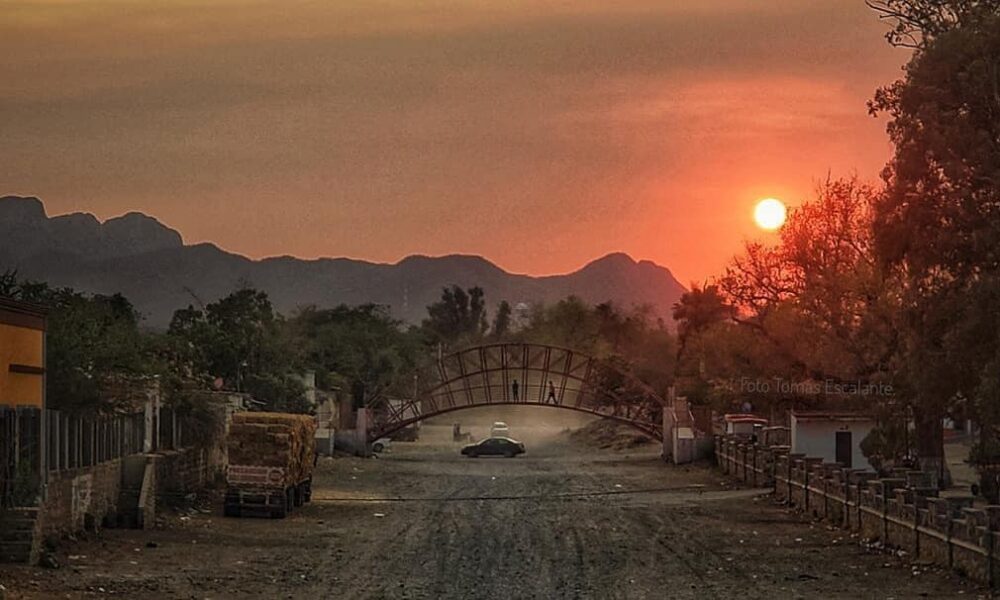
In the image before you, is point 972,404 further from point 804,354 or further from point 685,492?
point 804,354

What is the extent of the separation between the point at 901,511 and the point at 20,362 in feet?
52.5

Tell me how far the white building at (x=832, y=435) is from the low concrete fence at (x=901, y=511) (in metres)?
10.0

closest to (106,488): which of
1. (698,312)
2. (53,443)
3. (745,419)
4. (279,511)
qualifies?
(53,443)

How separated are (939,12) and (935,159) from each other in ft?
13.0

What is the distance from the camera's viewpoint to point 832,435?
194ft

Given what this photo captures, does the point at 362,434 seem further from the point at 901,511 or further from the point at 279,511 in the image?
the point at 901,511

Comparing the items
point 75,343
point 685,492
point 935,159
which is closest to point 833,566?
point 935,159

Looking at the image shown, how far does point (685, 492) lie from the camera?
180ft

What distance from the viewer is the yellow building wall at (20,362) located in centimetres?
2897

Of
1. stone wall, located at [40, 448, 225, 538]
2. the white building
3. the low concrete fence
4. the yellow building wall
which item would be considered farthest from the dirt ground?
the white building

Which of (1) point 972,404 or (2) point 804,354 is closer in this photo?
(1) point 972,404

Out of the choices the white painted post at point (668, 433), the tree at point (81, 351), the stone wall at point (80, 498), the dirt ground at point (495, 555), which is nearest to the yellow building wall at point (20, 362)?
the tree at point (81, 351)

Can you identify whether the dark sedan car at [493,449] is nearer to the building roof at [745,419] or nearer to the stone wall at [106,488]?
the building roof at [745,419]

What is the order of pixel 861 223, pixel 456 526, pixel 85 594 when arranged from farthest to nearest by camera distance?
pixel 861 223 → pixel 456 526 → pixel 85 594
